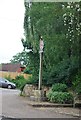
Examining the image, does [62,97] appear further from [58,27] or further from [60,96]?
[58,27]

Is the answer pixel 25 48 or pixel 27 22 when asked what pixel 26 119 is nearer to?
pixel 27 22

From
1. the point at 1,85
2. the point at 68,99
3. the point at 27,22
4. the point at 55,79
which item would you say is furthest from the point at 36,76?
the point at 1,85

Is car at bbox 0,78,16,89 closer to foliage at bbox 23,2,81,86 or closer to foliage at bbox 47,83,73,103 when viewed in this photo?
foliage at bbox 47,83,73,103

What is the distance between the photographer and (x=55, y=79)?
21516 mm

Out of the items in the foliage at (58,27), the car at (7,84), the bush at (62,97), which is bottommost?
the bush at (62,97)

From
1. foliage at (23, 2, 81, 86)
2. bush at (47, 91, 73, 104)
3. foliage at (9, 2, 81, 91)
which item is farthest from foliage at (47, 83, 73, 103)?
foliage at (23, 2, 81, 86)

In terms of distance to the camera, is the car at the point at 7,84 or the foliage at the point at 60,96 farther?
the car at the point at 7,84

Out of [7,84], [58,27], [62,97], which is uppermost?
[58,27]

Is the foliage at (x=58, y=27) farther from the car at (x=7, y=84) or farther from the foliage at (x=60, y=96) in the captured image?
the car at (x=7, y=84)

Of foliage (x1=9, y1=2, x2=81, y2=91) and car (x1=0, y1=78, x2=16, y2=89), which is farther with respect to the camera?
car (x1=0, y1=78, x2=16, y2=89)

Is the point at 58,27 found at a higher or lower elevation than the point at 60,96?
higher

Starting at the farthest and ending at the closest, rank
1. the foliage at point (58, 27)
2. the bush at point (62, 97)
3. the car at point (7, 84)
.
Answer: the car at point (7, 84) < the bush at point (62, 97) < the foliage at point (58, 27)

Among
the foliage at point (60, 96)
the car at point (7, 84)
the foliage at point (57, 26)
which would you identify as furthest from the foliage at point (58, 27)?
the car at point (7, 84)

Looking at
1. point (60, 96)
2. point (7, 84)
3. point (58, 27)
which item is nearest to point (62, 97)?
point (60, 96)
